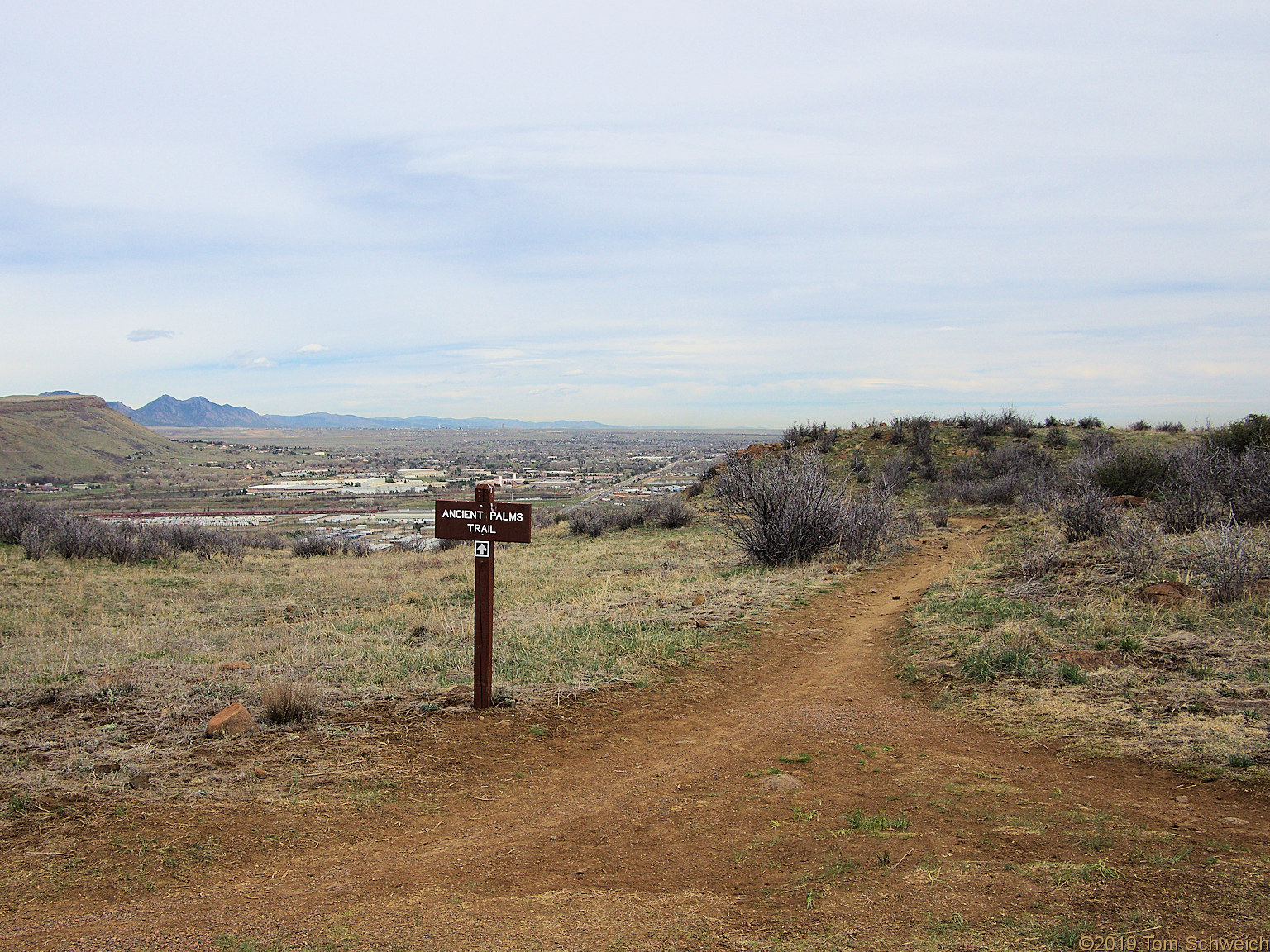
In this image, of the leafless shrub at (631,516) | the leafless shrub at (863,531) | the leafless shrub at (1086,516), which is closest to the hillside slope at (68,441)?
the leafless shrub at (631,516)

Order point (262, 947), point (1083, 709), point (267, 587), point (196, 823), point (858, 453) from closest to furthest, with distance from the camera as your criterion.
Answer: point (262, 947) → point (196, 823) → point (1083, 709) → point (267, 587) → point (858, 453)

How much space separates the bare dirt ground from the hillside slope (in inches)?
2586

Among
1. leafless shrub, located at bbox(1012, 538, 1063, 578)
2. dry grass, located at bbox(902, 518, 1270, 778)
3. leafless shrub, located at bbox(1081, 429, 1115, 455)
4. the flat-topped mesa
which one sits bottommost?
dry grass, located at bbox(902, 518, 1270, 778)

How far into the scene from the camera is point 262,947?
3414 mm

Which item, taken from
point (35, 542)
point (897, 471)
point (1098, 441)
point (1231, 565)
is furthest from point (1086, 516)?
point (35, 542)

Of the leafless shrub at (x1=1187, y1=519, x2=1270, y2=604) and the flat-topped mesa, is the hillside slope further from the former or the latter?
the leafless shrub at (x1=1187, y1=519, x2=1270, y2=604)

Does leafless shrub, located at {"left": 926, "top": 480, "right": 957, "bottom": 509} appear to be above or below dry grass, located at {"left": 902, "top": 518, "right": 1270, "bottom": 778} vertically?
above

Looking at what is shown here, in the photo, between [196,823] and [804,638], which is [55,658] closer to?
[196,823]

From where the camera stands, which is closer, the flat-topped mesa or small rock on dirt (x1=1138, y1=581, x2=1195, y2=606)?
small rock on dirt (x1=1138, y1=581, x2=1195, y2=606)

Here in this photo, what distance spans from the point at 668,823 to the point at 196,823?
2972 mm

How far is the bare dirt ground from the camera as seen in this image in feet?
11.4

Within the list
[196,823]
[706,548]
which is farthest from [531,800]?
[706,548]

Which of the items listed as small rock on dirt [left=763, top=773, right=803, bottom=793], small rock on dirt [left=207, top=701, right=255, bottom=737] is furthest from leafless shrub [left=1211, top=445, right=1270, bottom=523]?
small rock on dirt [left=207, top=701, right=255, bottom=737]

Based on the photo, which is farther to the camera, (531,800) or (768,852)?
(531,800)
